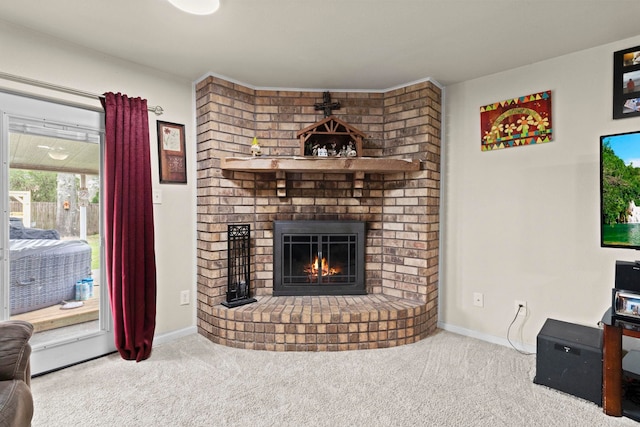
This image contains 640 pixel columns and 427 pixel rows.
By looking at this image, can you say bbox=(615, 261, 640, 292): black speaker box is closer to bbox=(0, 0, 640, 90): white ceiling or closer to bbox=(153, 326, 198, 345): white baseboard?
bbox=(0, 0, 640, 90): white ceiling

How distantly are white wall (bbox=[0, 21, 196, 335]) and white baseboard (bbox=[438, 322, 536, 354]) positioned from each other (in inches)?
89.5

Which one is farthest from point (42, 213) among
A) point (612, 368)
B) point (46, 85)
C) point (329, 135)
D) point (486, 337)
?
point (612, 368)

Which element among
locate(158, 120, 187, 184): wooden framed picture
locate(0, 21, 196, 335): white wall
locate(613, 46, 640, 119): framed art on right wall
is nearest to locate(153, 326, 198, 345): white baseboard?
locate(0, 21, 196, 335): white wall

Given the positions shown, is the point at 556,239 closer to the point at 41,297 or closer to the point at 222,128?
the point at 222,128

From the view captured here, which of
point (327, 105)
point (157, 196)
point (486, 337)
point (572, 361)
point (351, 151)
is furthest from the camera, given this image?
point (327, 105)

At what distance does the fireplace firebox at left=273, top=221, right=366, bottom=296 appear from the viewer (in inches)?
117

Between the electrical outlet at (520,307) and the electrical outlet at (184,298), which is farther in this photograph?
the electrical outlet at (184,298)

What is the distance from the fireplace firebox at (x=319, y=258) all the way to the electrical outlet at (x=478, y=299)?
0.95m

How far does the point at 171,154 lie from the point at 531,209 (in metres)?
2.89

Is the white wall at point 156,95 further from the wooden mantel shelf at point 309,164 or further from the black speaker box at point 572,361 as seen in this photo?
the black speaker box at point 572,361

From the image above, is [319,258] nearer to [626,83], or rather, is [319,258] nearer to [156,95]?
[156,95]

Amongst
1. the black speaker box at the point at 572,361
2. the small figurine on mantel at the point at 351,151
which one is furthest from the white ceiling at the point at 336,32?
the black speaker box at the point at 572,361

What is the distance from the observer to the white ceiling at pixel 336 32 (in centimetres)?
185

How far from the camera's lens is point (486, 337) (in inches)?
109
